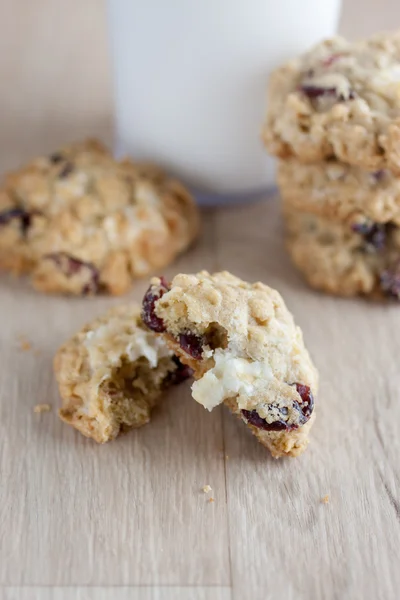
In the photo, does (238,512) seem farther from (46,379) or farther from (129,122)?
(129,122)

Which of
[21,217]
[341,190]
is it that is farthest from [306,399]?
[21,217]

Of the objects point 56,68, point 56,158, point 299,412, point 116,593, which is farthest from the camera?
point 56,68

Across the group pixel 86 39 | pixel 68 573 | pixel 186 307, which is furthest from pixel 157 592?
pixel 86 39

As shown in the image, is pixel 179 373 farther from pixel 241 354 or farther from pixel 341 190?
pixel 341 190

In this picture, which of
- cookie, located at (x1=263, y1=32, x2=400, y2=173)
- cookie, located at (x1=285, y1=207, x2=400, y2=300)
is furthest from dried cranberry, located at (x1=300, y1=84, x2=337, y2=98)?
cookie, located at (x1=285, y1=207, x2=400, y2=300)

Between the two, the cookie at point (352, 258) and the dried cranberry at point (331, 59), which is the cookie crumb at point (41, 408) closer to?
the cookie at point (352, 258)

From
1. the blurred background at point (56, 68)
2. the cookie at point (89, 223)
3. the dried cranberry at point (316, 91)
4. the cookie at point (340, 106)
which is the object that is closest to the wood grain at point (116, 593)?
the cookie at point (89, 223)
